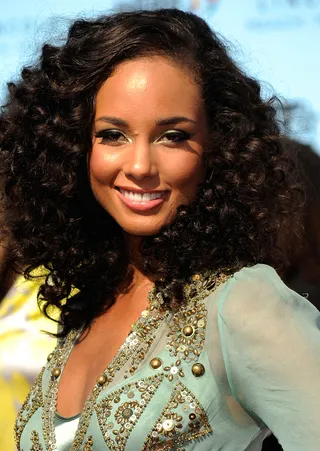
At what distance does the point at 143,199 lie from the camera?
6.68 feet

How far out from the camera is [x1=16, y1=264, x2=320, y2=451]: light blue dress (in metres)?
1.71

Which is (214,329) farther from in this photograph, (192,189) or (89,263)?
(89,263)

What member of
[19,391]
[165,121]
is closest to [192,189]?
[165,121]

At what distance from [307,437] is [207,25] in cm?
111

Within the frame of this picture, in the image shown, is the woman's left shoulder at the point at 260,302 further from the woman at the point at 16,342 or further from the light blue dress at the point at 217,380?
the woman at the point at 16,342

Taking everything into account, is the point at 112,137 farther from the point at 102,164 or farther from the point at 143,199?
the point at 143,199

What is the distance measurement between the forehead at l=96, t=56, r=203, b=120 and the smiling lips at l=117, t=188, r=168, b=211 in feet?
0.61

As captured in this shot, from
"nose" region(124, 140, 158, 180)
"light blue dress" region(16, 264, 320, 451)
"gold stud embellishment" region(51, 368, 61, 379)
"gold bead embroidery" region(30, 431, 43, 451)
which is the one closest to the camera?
"light blue dress" region(16, 264, 320, 451)

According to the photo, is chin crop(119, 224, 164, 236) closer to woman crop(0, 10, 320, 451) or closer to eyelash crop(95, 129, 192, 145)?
woman crop(0, 10, 320, 451)

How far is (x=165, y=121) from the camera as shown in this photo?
6.58 feet

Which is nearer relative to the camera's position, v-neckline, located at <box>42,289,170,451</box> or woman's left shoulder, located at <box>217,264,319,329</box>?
woman's left shoulder, located at <box>217,264,319,329</box>

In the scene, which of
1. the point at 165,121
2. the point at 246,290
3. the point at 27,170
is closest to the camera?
the point at 246,290

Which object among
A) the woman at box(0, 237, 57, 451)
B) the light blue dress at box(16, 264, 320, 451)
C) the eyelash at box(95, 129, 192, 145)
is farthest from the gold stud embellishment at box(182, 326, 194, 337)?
the woman at box(0, 237, 57, 451)

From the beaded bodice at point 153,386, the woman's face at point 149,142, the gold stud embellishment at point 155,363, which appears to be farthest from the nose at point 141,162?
the gold stud embellishment at point 155,363
